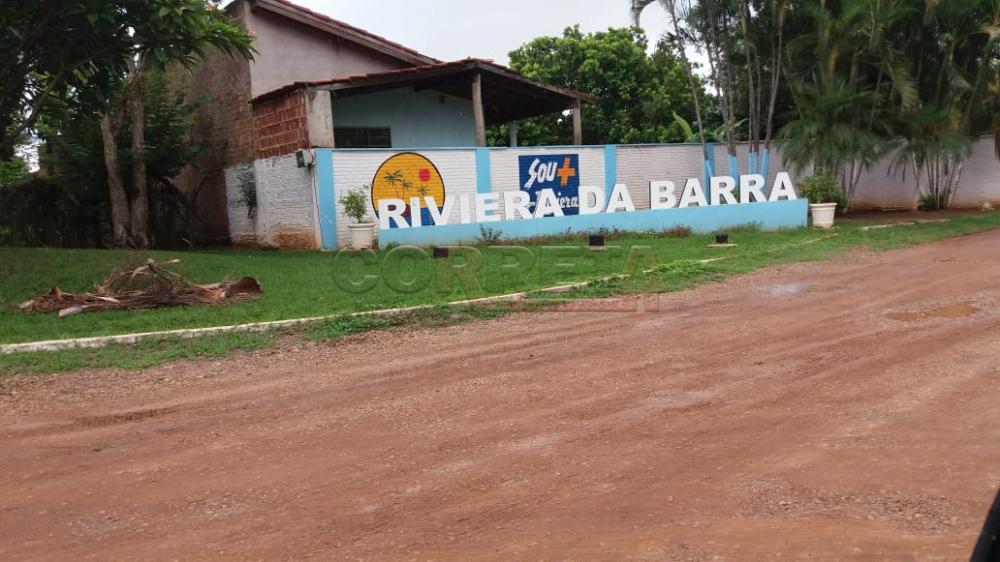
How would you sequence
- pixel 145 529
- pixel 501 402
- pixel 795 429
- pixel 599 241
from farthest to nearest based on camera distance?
pixel 599 241 → pixel 501 402 → pixel 795 429 → pixel 145 529

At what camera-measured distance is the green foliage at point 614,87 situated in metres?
30.8

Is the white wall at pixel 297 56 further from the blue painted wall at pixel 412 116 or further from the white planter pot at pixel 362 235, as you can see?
the white planter pot at pixel 362 235

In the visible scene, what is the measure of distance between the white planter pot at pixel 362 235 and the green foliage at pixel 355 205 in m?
0.20

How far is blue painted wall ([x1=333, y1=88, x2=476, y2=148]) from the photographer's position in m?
19.2

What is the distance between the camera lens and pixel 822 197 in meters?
18.0

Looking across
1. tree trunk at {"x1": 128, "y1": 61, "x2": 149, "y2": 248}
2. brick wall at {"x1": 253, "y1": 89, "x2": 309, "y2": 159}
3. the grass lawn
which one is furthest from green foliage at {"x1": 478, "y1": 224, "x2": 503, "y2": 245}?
tree trunk at {"x1": 128, "y1": 61, "x2": 149, "y2": 248}

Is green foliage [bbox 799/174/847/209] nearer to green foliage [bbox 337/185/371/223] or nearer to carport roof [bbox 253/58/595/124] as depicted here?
carport roof [bbox 253/58/595/124]

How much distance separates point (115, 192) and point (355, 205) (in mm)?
6473

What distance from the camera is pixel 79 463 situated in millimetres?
4359

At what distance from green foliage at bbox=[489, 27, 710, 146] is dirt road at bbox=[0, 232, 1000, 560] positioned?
2443 centimetres

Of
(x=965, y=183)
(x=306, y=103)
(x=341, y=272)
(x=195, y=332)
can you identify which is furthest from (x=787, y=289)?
(x=965, y=183)

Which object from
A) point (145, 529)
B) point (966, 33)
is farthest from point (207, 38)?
point (966, 33)

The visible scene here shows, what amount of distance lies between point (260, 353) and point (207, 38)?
4981 mm

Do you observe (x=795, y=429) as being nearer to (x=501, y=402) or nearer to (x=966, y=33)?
(x=501, y=402)
